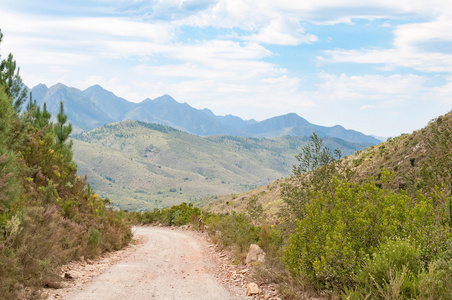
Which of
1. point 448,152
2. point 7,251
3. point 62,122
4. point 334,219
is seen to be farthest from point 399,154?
point 7,251

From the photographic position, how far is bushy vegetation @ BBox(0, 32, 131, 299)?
8.17 m

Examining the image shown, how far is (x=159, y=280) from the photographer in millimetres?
10648

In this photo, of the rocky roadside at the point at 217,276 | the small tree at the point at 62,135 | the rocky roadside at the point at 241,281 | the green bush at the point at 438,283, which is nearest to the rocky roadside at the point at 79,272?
the rocky roadside at the point at 217,276

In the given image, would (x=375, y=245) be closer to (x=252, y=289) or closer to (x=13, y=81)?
(x=252, y=289)

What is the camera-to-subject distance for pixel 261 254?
40.8 feet

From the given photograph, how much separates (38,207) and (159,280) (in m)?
4.18

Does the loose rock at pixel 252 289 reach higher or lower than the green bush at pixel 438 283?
lower

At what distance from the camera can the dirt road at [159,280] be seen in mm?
8906

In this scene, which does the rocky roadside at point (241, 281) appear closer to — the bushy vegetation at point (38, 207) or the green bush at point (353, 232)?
the green bush at point (353, 232)

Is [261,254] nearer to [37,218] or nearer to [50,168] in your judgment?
[37,218]

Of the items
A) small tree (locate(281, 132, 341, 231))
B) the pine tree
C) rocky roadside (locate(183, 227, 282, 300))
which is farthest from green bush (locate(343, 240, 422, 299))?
the pine tree

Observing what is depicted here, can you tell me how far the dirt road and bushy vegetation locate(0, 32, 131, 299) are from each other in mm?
1319

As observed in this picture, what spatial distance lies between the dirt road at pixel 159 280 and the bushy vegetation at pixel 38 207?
4.33 ft

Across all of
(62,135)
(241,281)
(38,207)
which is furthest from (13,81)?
(241,281)
